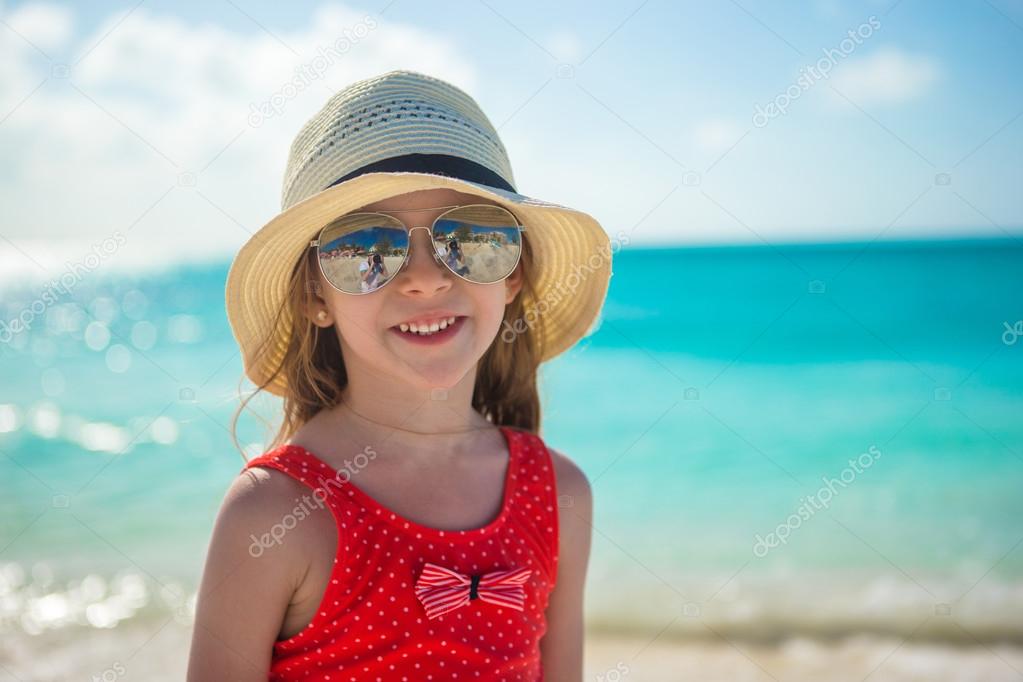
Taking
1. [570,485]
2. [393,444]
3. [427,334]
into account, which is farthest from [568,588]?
[427,334]

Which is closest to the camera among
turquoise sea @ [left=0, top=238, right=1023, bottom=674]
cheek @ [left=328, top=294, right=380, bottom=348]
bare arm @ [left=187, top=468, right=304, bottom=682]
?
bare arm @ [left=187, top=468, right=304, bottom=682]

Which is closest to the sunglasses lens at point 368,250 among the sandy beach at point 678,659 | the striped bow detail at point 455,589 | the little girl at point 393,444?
the little girl at point 393,444

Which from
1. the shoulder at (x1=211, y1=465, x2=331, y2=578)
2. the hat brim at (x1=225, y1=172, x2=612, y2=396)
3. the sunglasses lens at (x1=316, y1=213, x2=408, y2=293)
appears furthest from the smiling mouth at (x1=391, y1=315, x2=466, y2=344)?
the shoulder at (x1=211, y1=465, x2=331, y2=578)

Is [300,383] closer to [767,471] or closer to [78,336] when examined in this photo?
[767,471]

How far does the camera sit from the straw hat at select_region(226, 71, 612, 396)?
195 cm

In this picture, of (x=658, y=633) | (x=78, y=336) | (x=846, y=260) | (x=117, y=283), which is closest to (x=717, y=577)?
(x=658, y=633)

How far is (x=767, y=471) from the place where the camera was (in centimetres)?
797

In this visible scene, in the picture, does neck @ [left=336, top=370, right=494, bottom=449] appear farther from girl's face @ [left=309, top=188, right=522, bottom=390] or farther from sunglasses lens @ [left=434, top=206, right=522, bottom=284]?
sunglasses lens @ [left=434, top=206, right=522, bottom=284]

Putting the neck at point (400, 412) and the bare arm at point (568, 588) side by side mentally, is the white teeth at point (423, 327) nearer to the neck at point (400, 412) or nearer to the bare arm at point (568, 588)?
the neck at point (400, 412)

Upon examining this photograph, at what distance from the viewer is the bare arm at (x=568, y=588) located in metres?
2.23

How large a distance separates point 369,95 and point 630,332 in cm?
1740

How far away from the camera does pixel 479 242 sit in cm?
204

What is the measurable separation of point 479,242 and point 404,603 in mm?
815

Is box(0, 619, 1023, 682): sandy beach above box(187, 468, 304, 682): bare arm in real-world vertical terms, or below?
above
